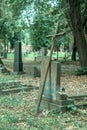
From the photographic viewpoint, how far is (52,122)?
7.77 meters

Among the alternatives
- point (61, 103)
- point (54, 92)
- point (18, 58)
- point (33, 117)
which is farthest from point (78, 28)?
point (33, 117)

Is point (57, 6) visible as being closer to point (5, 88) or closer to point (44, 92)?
point (5, 88)

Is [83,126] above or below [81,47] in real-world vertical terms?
below

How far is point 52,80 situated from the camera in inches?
358

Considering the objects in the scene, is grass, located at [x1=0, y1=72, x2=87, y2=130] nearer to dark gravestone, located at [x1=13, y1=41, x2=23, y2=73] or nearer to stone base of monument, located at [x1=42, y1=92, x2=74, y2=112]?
stone base of monument, located at [x1=42, y1=92, x2=74, y2=112]

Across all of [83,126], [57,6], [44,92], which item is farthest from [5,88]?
[57,6]

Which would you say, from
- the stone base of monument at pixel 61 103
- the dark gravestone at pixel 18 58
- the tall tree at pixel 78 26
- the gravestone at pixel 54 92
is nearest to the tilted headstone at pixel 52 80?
the gravestone at pixel 54 92

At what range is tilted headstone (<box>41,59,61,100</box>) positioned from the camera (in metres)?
8.87

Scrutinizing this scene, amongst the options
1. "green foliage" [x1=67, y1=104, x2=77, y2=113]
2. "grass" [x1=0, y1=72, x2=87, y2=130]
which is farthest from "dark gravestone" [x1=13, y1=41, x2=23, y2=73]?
"green foliage" [x1=67, y1=104, x2=77, y2=113]

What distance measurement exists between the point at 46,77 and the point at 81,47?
11144 millimetres

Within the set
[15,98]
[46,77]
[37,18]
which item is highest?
[37,18]

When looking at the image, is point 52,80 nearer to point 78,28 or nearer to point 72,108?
point 72,108

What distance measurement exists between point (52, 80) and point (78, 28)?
11173 mm

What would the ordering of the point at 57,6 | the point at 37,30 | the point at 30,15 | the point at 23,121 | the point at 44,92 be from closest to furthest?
the point at 23,121
the point at 44,92
the point at 57,6
the point at 30,15
the point at 37,30
